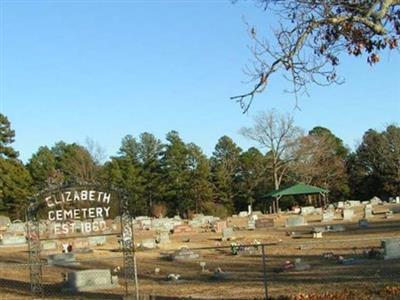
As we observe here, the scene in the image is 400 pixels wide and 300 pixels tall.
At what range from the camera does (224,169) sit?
9294cm

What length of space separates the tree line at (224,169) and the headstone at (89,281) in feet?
214

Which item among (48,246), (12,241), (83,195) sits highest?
(83,195)

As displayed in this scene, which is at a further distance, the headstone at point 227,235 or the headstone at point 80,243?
→ the headstone at point 227,235

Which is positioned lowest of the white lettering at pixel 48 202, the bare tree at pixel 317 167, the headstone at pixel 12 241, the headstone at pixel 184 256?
the headstone at pixel 184 256

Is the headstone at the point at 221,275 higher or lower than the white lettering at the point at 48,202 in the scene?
lower

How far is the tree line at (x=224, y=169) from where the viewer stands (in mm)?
87188

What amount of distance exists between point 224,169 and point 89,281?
75.8 meters

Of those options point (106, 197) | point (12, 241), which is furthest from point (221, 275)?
point (12, 241)

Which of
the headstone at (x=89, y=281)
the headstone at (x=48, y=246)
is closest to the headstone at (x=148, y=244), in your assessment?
the headstone at (x=48, y=246)

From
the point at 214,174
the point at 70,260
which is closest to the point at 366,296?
the point at 70,260

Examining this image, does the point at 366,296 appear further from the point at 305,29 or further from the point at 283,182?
the point at 283,182

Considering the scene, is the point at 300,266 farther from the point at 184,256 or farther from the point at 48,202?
the point at 48,202

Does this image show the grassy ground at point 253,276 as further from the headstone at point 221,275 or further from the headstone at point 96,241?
the headstone at point 96,241

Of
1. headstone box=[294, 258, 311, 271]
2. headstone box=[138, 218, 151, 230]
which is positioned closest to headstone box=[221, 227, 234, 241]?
headstone box=[138, 218, 151, 230]
